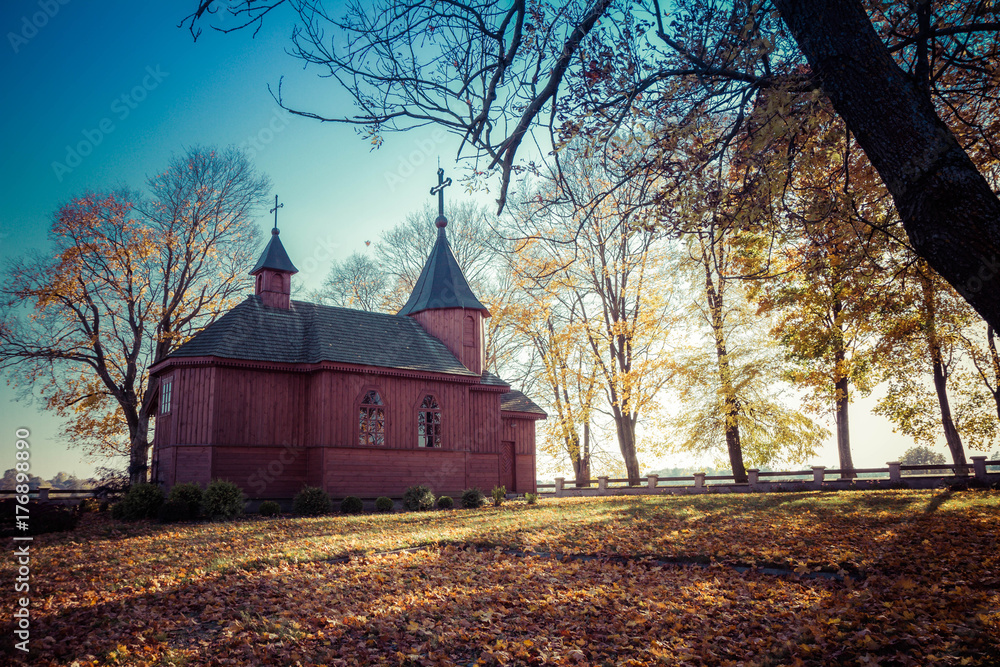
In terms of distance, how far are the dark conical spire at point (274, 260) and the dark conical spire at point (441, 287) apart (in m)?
5.28

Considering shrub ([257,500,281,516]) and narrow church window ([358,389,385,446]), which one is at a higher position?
narrow church window ([358,389,385,446])

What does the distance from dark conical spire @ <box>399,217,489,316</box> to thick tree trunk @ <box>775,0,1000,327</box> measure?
20.2 m

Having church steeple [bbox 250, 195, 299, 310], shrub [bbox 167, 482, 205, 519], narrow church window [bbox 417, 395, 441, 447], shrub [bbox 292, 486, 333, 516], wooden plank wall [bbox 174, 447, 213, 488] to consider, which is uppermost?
church steeple [bbox 250, 195, 299, 310]

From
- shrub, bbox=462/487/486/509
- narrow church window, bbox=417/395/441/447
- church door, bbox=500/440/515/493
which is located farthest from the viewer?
church door, bbox=500/440/515/493

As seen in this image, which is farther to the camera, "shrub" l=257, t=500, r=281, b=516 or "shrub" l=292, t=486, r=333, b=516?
"shrub" l=292, t=486, r=333, b=516

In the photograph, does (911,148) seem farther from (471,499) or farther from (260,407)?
(260,407)

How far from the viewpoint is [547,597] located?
6.20 m

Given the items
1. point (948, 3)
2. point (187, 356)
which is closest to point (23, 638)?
point (948, 3)

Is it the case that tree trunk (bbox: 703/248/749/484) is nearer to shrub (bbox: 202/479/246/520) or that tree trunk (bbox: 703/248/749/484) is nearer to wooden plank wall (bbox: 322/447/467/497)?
wooden plank wall (bbox: 322/447/467/497)

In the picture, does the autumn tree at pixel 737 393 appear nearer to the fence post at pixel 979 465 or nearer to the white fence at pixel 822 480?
the white fence at pixel 822 480

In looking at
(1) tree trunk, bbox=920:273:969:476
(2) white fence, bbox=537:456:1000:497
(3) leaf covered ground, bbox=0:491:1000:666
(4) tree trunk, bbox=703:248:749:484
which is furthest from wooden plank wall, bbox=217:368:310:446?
(1) tree trunk, bbox=920:273:969:476

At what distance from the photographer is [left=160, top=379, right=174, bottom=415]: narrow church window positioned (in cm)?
1931

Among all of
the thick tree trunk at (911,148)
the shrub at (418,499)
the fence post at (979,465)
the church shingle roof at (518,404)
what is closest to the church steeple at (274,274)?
the shrub at (418,499)

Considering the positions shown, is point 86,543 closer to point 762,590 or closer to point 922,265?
point 762,590
